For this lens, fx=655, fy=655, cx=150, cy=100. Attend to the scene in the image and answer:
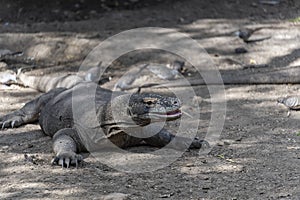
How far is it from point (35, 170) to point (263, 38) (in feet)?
14.8

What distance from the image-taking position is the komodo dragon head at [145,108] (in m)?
4.47

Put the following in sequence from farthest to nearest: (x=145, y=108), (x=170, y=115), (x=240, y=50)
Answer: (x=240, y=50)
(x=145, y=108)
(x=170, y=115)

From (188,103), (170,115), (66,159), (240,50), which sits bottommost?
(66,159)

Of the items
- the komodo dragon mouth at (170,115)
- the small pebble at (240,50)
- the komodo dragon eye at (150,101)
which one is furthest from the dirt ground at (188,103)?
the komodo dragon eye at (150,101)

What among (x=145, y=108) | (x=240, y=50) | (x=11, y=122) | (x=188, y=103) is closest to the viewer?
(x=145, y=108)

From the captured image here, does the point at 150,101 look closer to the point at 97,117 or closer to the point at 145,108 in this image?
the point at 145,108

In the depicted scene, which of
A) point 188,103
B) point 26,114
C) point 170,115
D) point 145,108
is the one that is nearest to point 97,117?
point 145,108

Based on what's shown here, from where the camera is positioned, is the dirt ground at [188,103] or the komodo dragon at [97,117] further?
the komodo dragon at [97,117]

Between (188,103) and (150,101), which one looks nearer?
(150,101)

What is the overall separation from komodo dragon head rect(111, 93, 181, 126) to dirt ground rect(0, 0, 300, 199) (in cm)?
38

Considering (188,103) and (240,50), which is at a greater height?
(240,50)

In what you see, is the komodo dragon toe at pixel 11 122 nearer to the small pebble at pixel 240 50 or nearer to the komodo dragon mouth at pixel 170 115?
the komodo dragon mouth at pixel 170 115

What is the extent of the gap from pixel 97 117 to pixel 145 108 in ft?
1.76

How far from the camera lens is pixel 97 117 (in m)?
4.96
